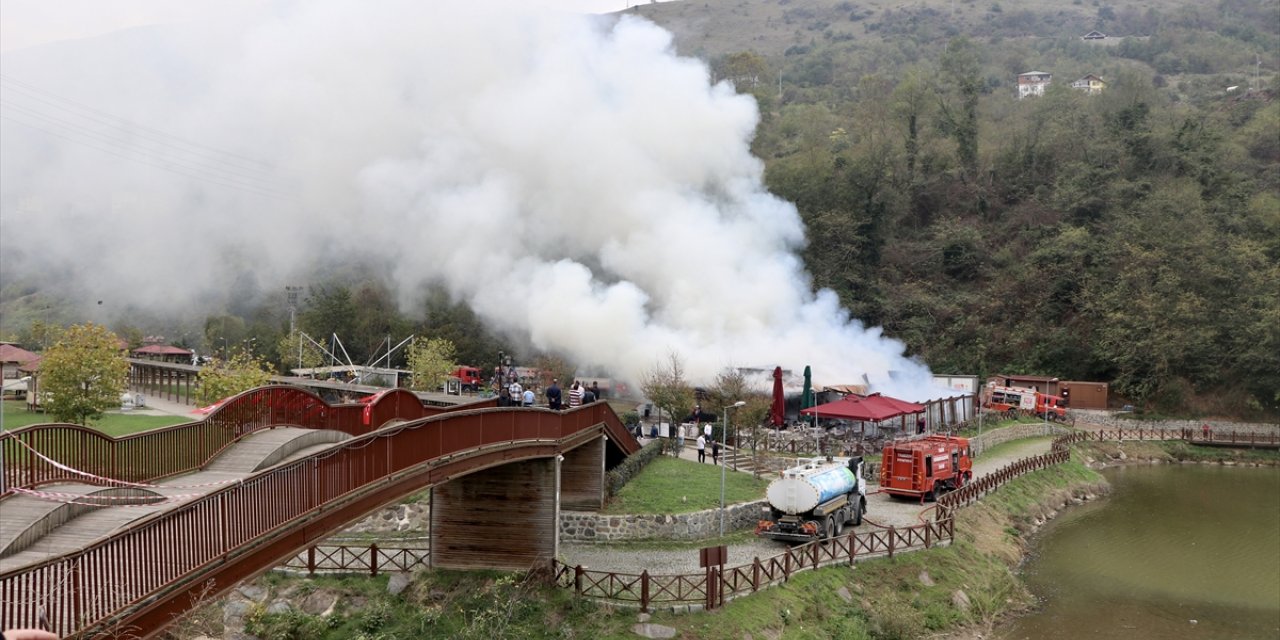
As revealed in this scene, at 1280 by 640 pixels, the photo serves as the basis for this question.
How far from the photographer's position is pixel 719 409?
131 ft

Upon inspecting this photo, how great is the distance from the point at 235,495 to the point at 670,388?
91.9 feet

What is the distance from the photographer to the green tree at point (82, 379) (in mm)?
33406

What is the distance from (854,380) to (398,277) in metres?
39.4

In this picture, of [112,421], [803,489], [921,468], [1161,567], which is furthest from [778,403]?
[112,421]

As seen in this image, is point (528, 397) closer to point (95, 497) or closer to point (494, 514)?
point (494, 514)

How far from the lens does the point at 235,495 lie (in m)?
12.8

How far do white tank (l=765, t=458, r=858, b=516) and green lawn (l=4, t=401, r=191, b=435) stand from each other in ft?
76.2

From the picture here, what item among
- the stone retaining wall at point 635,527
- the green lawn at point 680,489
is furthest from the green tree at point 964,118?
the stone retaining wall at point 635,527

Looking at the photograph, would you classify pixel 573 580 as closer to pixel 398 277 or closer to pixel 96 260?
pixel 398 277

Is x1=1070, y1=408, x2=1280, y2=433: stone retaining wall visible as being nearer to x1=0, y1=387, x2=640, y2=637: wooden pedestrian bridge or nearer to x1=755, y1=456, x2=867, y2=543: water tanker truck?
x1=755, y1=456, x2=867, y2=543: water tanker truck

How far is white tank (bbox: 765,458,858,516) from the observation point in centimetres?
2639

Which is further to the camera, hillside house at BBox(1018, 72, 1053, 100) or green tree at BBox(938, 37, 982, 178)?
hillside house at BBox(1018, 72, 1053, 100)

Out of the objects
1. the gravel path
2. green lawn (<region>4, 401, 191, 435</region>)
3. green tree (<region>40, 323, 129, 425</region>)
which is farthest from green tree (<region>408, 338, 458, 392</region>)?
the gravel path

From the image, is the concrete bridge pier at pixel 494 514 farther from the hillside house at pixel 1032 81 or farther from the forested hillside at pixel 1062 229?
the hillside house at pixel 1032 81
